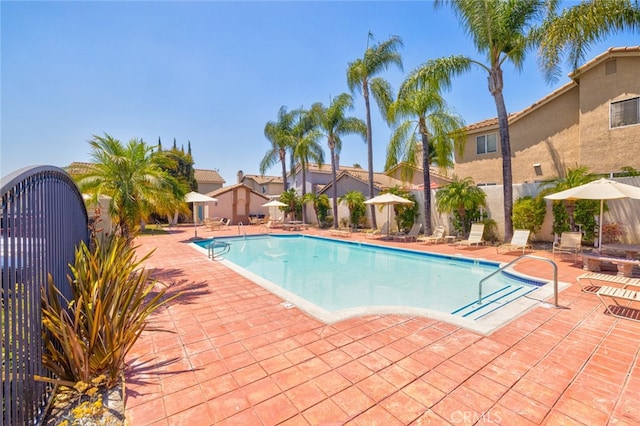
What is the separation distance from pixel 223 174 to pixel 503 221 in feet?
147

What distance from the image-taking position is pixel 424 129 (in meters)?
17.1

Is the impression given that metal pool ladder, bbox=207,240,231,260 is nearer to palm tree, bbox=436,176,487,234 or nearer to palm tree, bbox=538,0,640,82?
palm tree, bbox=436,176,487,234

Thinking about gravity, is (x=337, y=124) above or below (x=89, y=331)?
above

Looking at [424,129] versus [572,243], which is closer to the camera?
[572,243]

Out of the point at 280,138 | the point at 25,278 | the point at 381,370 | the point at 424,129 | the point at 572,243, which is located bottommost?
the point at 381,370

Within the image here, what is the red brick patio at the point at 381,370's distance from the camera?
9.99 ft

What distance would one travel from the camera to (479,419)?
115 inches

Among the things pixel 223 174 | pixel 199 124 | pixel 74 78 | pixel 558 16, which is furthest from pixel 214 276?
pixel 223 174

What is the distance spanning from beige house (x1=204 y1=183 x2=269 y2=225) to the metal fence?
30829 mm

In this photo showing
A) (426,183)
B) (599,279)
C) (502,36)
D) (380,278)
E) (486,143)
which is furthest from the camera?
(486,143)

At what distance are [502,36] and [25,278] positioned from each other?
17864 millimetres

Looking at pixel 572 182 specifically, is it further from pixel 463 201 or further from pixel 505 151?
pixel 463 201

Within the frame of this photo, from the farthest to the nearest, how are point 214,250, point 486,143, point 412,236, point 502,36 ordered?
point 486,143
point 412,236
point 214,250
point 502,36

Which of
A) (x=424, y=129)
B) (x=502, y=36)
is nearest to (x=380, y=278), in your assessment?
(x=424, y=129)
